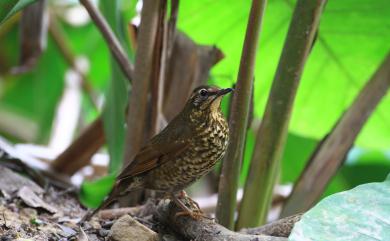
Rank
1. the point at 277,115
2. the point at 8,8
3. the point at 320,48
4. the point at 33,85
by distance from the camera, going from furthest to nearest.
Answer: the point at 33,85, the point at 320,48, the point at 277,115, the point at 8,8

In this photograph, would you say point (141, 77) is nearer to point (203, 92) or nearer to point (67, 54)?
point (203, 92)

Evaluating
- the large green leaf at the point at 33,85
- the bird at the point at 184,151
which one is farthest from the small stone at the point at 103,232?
the large green leaf at the point at 33,85

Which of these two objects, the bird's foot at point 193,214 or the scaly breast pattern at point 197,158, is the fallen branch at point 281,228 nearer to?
the bird's foot at point 193,214

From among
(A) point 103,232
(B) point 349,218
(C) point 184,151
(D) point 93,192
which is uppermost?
(C) point 184,151

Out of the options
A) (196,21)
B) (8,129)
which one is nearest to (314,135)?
(196,21)

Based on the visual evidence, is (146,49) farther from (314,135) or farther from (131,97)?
(314,135)

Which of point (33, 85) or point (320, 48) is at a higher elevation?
point (320, 48)

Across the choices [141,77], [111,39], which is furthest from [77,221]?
[111,39]
